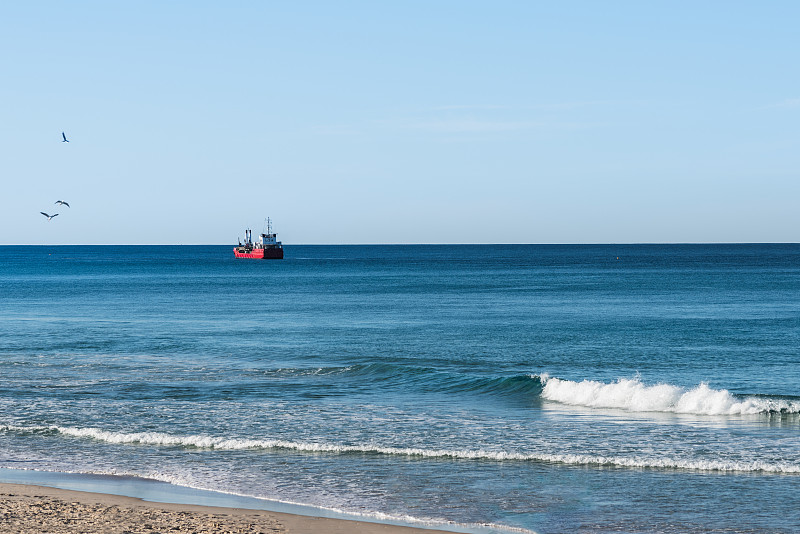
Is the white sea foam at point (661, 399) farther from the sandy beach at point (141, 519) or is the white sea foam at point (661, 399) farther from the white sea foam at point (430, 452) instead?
the sandy beach at point (141, 519)

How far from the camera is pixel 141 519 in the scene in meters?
12.7

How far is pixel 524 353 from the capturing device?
117 ft

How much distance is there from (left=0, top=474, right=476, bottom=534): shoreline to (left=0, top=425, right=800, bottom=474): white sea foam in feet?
11.2

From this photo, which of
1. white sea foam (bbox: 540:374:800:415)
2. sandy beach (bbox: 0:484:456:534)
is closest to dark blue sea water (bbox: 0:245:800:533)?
white sea foam (bbox: 540:374:800:415)

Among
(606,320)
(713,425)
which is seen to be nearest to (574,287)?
(606,320)

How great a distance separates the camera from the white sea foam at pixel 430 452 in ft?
52.9

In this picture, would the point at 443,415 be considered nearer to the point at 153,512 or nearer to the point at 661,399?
the point at 661,399

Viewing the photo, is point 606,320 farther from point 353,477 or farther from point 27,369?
point 353,477

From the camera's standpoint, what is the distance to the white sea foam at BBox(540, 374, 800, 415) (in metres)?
22.0

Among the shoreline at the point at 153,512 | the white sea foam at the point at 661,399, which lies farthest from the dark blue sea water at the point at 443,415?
the shoreline at the point at 153,512

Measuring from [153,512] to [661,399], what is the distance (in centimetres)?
1517

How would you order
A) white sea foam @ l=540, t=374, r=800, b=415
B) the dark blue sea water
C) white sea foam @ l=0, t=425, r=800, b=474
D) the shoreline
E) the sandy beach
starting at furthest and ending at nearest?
white sea foam @ l=540, t=374, r=800, b=415 < white sea foam @ l=0, t=425, r=800, b=474 < the dark blue sea water < the shoreline < the sandy beach

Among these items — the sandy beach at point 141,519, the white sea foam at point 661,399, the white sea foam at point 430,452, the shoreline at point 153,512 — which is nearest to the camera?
the sandy beach at point 141,519

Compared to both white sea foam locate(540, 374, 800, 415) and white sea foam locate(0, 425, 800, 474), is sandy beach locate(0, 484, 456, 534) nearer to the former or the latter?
white sea foam locate(0, 425, 800, 474)
